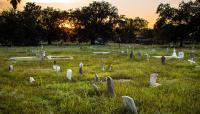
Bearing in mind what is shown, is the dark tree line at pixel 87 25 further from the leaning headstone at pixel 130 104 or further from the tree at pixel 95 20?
the leaning headstone at pixel 130 104

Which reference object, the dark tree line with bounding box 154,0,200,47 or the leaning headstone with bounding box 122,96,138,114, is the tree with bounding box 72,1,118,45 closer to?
the dark tree line with bounding box 154,0,200,47

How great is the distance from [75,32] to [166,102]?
374 ft

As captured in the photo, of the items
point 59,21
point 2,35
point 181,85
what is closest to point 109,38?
point 59,21

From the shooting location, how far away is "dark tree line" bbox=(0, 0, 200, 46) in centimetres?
9762

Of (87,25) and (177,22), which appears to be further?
(87,25)

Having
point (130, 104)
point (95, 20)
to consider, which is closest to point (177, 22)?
point (95, 20)

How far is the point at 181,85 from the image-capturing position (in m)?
17.7

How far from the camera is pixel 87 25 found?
123 m

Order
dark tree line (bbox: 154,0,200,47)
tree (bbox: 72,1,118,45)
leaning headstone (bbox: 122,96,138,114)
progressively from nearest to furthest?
1. leaning headstone (bbox: 122,96,138,114)
2. dark tree line (bbox: 154,0,200,47)
3. tree (bbox: 72,1,118,45)

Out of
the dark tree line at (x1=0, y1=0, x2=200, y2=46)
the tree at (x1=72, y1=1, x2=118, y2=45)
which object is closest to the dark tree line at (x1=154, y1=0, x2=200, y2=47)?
the dark tree line at (x1=0, y1=0, x2=200, y2=46)

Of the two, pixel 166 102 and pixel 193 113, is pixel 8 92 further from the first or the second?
pixel 193 113

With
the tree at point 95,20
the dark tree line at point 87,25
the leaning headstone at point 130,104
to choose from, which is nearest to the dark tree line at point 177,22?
the dark tree line at point 87,25

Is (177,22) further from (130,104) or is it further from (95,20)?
(130,104)

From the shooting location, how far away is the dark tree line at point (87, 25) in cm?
9762
